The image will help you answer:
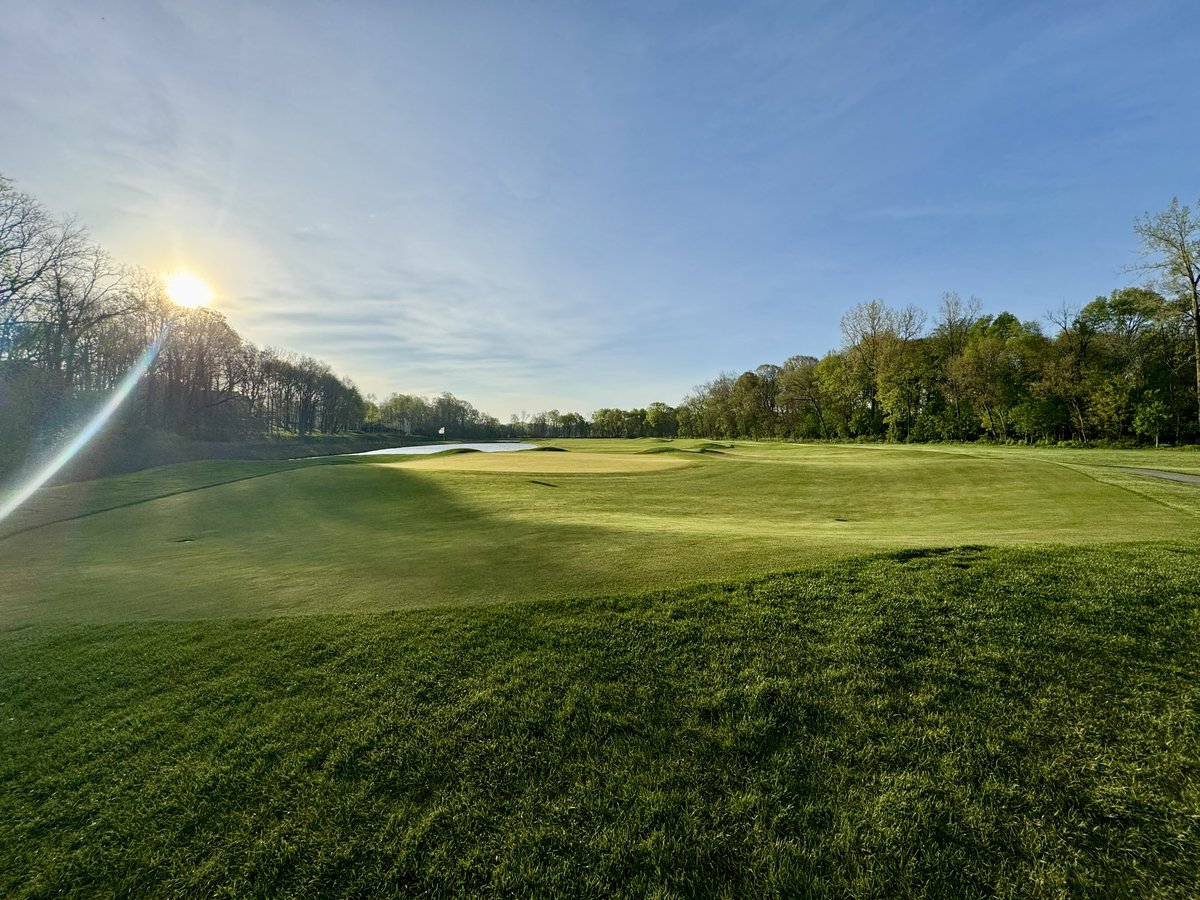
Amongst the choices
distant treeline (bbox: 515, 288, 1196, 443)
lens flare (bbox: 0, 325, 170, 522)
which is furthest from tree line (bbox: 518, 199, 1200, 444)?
lens flare (bbox: 0, 325, 170, 522)

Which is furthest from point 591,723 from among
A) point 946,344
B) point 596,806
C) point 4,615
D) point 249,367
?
point 249,367

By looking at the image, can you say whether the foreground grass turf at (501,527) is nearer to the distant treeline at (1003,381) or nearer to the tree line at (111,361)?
the tree line at (111,361)

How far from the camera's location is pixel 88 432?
33.8 metres

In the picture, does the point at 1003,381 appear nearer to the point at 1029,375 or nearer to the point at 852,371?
the point at 1029,375

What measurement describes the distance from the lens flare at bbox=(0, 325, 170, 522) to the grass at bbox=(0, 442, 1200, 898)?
63.6 feet

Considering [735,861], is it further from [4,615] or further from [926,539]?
[4,615]

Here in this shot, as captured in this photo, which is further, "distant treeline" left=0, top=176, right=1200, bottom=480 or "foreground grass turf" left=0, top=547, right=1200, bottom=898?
"distant treeline" left=0, top=176, right=1200, bottom=480

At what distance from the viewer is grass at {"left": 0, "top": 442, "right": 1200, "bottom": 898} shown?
298 centimetres

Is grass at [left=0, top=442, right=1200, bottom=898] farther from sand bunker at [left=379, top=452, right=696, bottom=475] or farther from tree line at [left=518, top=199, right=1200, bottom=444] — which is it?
tree line at [left=518, top=199, right=1200, bottom=444]

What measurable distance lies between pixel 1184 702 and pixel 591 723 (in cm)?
502

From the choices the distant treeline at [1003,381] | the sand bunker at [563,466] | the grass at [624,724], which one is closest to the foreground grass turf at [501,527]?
the grass at [624,724]

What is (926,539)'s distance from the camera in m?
8.98

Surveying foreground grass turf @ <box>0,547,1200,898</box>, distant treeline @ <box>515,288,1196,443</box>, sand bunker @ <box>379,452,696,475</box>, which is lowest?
foreground grass turf @ <box>0,547,1200,898</box>

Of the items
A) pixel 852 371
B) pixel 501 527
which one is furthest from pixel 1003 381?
pixel 501 527
